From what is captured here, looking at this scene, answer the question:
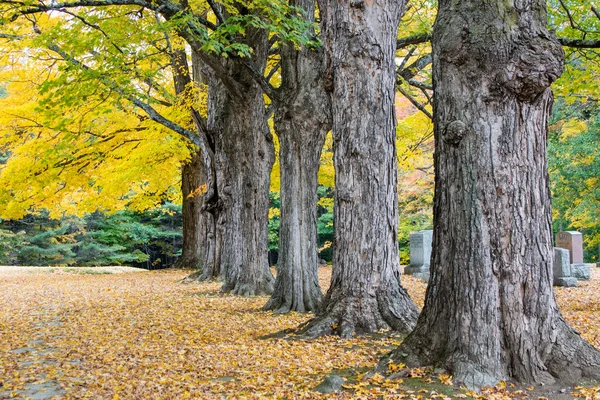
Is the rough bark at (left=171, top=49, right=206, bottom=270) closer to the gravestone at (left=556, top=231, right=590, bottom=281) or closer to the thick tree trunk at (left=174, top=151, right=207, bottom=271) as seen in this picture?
the thick tree trunk at (left=174, top=151, right=207, bottom=271)

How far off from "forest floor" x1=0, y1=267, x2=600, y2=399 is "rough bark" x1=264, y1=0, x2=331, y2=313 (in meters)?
0.52

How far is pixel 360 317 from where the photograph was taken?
21.9 ft

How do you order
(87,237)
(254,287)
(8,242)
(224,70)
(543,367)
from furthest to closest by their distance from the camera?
1. (87,237)
2. (8,242)
3. (254,287)
4. (224,70)
5. (543,367)

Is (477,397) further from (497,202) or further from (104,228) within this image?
(104,228)

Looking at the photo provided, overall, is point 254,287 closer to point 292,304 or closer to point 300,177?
point 292,304

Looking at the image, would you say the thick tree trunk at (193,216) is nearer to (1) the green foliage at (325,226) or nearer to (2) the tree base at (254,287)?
(1) the green foliage at (325,226)

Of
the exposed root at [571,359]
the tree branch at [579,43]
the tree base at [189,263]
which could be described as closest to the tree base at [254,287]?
the tree branch at [579,43]

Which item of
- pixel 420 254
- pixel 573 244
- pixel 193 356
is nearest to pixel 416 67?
pixel 420 254

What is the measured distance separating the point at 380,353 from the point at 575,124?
58.7 ft

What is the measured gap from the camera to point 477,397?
379cm

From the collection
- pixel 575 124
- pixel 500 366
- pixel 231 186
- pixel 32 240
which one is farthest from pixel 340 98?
pixel 32 240

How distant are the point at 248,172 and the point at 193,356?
19.9ft

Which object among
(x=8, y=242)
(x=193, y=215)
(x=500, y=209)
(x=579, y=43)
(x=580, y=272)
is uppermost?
Answer: (x=579, y=43)

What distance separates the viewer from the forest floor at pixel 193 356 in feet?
14.2
